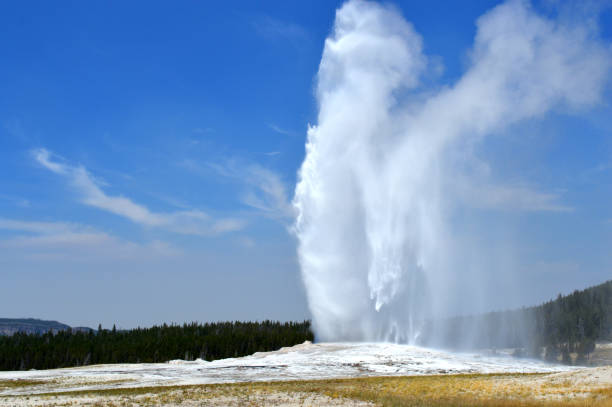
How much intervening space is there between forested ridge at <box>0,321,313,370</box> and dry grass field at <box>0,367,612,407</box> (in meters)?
61.9

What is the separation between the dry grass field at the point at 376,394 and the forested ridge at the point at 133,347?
203 ft

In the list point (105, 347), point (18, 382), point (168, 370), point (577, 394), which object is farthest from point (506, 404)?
point (105, 347)

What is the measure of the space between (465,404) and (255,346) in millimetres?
78642

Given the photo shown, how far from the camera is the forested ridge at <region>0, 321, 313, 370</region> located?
97312 mm

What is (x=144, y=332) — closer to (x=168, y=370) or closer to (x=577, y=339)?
(x=168, y=370)

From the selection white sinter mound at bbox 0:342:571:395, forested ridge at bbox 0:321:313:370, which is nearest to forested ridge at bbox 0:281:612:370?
forested ridge at bbox 0:321:313:370

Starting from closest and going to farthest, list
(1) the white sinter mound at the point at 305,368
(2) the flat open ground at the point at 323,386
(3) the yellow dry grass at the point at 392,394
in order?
1. (3) the yellow dry grass at the point at 392,394
2. (2) the flat open ground at the point at 323,386
3. (1) the white sinter mound at the point at 305,368

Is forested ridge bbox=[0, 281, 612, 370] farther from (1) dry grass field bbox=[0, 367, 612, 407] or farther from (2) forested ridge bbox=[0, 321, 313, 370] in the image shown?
(1) dry grass field bbox=[0, 367, 612, 407]

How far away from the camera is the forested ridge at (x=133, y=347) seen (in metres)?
97.3

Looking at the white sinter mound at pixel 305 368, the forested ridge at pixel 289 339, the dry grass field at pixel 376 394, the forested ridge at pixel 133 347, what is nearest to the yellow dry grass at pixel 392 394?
the dry grass field at pixel 376 394

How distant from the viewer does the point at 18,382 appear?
46594 millimetres

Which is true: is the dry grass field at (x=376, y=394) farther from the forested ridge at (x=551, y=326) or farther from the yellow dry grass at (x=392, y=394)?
the forested ridge at (x=551, y=326)

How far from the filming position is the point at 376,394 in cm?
3362

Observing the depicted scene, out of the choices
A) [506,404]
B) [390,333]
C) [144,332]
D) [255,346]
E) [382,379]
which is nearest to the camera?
[506,404]
